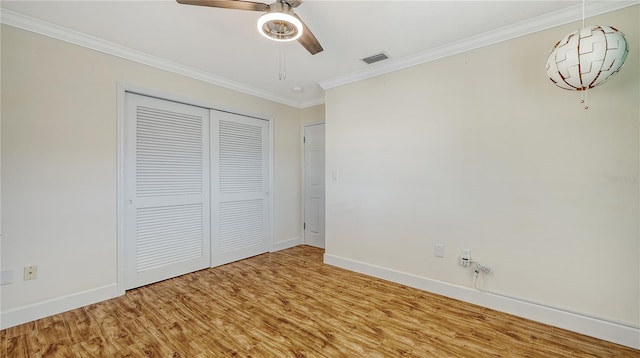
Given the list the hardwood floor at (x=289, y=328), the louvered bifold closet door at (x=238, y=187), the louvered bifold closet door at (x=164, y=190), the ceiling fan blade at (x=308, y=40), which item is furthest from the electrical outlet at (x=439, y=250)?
the louvered bifold closet door at (x=164, y=190)

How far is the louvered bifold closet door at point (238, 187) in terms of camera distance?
11.4 feet

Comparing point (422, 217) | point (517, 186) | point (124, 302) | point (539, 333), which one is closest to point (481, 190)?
point (517, 186)

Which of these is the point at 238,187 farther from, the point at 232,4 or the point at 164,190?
the point at 232,4

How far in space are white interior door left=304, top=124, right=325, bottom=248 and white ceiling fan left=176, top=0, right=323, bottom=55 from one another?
2.48 meters

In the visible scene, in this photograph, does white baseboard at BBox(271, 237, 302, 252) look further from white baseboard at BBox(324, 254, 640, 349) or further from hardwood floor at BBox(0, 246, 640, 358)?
white baseboard at BBox(324, 254, 640, 349)

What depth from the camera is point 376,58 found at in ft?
9.25

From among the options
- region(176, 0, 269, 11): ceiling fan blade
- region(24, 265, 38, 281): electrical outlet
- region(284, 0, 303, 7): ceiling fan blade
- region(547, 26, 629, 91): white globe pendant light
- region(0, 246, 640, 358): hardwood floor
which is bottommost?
region(0, 246, 640, 358): hardwood floor

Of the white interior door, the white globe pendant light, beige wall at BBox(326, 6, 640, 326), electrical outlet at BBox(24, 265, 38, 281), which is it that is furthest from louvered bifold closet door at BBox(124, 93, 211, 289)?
the white globe pendant light

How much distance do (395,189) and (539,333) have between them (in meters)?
1.66

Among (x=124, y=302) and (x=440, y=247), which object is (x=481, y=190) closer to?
(x=440, y=247)

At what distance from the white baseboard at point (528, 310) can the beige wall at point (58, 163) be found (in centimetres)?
298

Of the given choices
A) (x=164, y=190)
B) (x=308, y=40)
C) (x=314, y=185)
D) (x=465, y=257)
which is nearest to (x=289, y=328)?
(x=465, y=257)

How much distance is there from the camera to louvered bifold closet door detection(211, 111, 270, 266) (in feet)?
11.4

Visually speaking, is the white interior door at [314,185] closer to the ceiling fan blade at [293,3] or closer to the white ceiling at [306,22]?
the white ceiling at [306,22]
